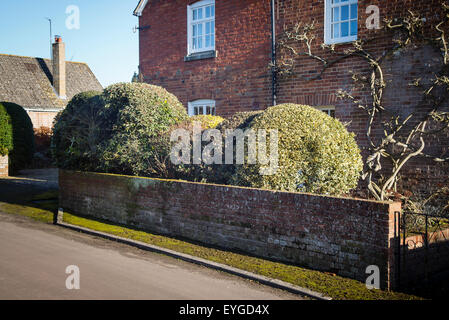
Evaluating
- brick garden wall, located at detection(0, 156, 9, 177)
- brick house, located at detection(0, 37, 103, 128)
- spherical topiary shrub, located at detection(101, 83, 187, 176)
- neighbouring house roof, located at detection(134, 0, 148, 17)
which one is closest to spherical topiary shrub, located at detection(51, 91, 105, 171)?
spherical topiary shrub, located at detection(101, 83, 187, 176)

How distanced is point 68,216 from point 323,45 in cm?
858

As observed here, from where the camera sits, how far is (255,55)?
49.1 feet

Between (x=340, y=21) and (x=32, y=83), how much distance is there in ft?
80.9

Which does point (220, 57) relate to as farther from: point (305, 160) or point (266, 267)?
point (266, 267)

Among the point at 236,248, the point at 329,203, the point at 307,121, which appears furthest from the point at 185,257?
the point at 307,121

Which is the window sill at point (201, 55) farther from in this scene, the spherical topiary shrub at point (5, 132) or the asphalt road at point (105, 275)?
the spherical topiary shrub at point (5, 132)

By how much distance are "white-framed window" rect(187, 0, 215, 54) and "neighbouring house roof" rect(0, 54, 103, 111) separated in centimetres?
1693

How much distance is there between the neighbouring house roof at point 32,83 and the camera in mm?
29639

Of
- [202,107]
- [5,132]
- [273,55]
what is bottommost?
[5,132]

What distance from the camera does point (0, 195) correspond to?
611 inches

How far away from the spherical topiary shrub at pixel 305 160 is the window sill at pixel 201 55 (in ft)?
24.5

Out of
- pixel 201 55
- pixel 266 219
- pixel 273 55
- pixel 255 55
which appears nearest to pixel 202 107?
pixel 201 55

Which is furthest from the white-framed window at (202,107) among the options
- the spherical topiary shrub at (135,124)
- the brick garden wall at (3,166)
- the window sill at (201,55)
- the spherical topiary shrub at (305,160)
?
the brick garden wall at (3,166)

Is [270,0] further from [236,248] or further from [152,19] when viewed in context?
[236,248]
